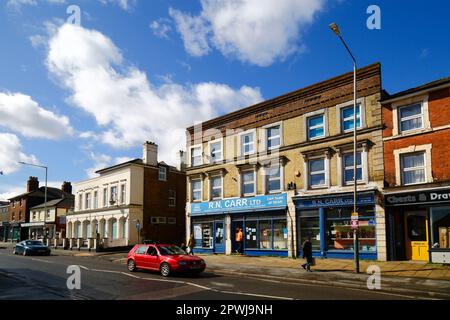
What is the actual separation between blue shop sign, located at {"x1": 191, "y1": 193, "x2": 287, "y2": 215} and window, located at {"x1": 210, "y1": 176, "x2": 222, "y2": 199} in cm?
64

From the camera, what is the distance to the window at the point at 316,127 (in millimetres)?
24219

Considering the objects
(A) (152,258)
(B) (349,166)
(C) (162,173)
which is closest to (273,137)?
(B) (349,166)

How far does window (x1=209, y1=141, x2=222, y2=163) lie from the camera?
3017cm

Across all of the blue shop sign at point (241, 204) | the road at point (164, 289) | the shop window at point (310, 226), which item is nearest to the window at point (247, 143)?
the blue shop sign at point (241, 204)

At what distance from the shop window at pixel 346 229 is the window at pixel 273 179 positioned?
4080 millimetres

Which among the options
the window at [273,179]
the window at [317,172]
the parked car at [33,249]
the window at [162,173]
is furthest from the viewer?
the window at [162,173]

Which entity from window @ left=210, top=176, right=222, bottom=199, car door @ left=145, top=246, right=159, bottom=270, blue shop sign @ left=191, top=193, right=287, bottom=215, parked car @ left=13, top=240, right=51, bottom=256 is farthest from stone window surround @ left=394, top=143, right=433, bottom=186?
parked car @ left=13, top=240, right=51, bottom=256

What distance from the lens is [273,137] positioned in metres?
26.9

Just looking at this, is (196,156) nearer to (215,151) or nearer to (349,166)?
(215,151)

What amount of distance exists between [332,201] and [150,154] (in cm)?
2252

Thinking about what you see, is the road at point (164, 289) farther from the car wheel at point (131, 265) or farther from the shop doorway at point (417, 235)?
the shop doorway at point (417, 235)
